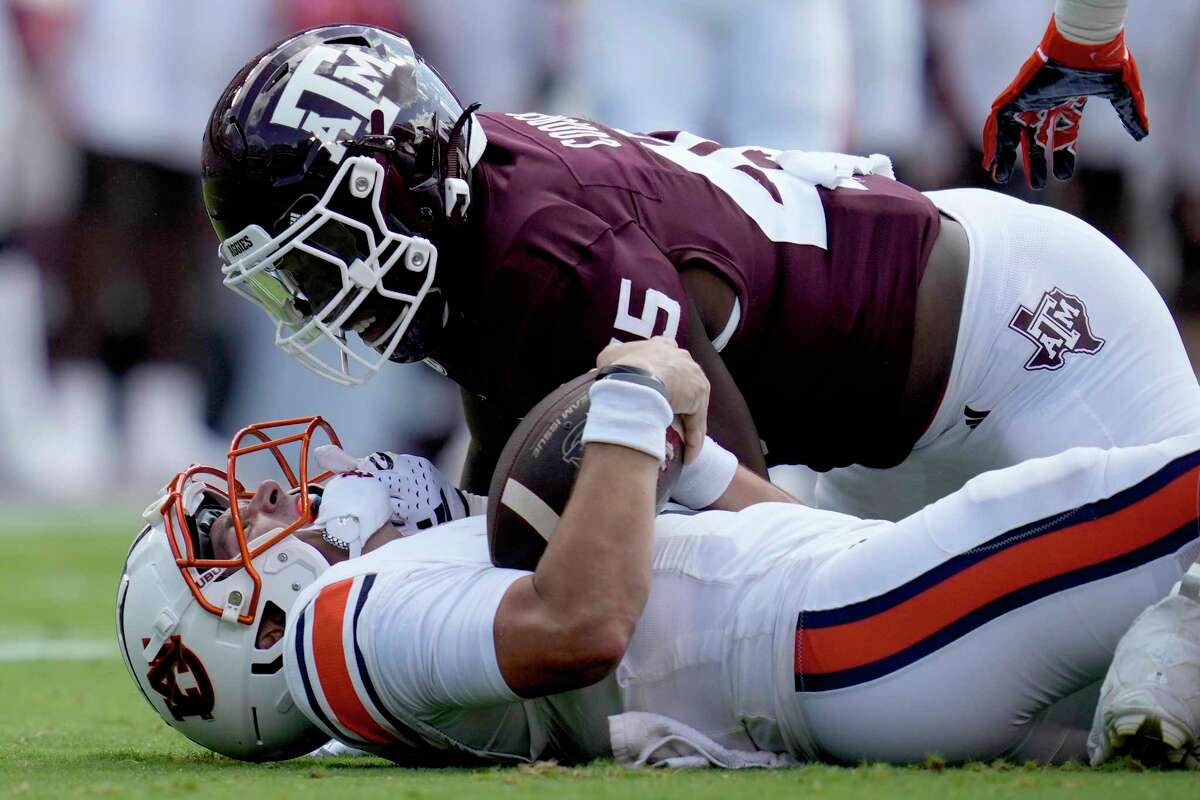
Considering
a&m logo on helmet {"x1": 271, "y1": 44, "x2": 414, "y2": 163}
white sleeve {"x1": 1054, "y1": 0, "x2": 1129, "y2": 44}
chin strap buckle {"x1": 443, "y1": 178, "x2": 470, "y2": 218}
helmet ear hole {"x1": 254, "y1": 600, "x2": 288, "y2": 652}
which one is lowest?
helmet ear hole {"x1": 254, "y1": 600, "x2": 288, "y2": 652}

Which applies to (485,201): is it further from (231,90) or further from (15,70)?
(15,70)

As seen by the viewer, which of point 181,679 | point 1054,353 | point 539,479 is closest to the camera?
point 539,479

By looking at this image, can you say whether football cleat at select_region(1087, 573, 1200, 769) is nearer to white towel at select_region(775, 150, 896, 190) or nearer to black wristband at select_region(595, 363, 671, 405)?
black wristband at select_region(595, 363, 671, 405)

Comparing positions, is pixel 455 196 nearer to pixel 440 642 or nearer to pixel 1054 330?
pixel 440 642

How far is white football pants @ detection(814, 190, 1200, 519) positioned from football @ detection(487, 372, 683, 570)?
806 millimetres

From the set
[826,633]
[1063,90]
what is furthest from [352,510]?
[1063,90]

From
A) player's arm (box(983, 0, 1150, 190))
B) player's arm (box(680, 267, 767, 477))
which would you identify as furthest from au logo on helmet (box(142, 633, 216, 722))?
player's arm (box(983, 0, 1150, 190))

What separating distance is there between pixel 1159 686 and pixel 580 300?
1007mm

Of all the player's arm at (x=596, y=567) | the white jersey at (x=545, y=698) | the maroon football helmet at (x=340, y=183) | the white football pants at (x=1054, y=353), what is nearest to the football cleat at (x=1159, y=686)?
the white jersey at (x=545, y=698)

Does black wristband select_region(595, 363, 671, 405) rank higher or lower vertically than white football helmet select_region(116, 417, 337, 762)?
higher

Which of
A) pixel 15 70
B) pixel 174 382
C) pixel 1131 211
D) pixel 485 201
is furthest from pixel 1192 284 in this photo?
pixel 485 201

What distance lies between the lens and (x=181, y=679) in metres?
2.57

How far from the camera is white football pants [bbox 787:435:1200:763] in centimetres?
226

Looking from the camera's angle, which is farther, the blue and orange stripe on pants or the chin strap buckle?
the chin strap buckle
